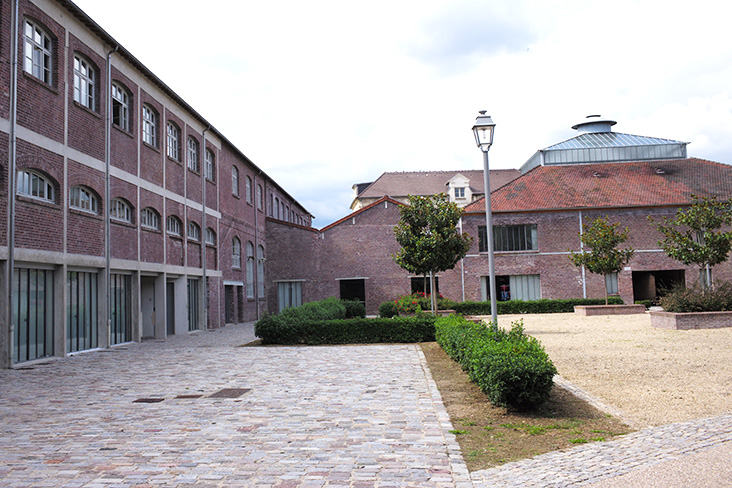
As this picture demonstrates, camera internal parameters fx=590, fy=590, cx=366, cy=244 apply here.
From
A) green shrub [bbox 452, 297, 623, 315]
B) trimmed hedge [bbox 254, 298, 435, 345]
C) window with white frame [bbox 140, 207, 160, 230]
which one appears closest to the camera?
trimmed hedge [bbox 254, 298, 435, 345]

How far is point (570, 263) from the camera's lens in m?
35.7

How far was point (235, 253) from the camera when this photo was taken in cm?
3156

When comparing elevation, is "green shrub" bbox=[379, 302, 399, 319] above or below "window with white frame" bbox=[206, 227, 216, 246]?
below

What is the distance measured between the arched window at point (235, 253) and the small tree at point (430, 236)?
514 inches

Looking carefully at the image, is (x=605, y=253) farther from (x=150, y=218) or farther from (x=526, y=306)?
(x=150, y=218)

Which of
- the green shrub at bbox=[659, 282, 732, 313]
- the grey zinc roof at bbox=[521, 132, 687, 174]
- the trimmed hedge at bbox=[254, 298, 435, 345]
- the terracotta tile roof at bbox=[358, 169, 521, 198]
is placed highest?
the terracotta tile roof at bbox=[358, 169, 521, 198]

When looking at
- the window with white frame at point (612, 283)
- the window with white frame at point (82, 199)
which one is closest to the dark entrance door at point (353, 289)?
the window with white frame at point (612, 283)

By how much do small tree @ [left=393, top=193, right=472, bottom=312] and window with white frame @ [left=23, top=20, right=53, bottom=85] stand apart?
37.6 ft

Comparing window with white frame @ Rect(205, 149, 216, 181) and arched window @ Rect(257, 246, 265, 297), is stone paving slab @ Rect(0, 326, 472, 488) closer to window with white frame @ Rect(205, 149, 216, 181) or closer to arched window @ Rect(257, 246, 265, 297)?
window with white frame @ Rect(205, 149, 216, 181)

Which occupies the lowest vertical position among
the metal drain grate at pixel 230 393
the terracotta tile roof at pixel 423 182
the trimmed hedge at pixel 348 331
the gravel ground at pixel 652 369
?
the gravel ground at pixel 652 369

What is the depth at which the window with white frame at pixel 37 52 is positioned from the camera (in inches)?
553

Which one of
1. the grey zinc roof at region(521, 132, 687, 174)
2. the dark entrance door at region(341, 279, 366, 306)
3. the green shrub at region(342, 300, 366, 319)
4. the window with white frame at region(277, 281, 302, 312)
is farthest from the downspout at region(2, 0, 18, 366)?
the grey zinc roof at region(521, 132, 687, 174)

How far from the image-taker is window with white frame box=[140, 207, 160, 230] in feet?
66.5

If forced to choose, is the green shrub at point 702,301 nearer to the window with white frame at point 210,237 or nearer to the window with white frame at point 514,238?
the window with white frame at point 514,238
